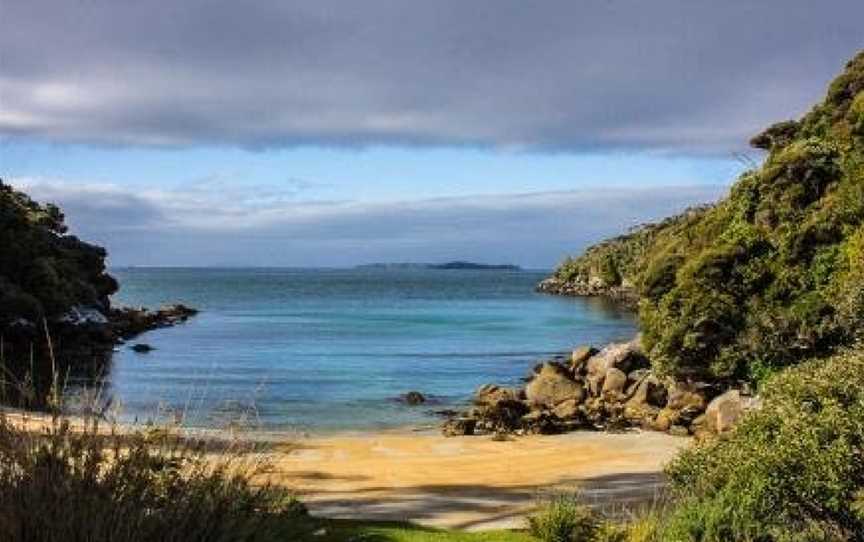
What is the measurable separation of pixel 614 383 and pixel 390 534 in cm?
2806

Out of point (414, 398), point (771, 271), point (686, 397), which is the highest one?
point (771, 271)

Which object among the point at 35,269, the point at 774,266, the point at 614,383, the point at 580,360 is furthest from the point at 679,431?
the point at 35,269

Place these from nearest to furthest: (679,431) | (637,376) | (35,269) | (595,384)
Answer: (679,431) < (637,376) < (595,384) < (35,269)

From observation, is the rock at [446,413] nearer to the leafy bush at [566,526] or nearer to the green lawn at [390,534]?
the green lawn at [390,534]

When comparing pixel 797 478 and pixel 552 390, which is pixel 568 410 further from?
pixel 797 478

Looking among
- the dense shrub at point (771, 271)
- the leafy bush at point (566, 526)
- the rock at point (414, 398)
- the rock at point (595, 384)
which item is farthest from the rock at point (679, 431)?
the leafy bush at point (566, 526)

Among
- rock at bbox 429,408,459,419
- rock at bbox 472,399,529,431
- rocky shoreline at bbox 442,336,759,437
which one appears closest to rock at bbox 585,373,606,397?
rocky shoreline at bbox 442,336,759,437

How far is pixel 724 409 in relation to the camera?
32.8 metres

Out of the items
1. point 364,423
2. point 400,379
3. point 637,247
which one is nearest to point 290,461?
point 364,423

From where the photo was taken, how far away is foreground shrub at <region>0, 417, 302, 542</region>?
713 centimetres

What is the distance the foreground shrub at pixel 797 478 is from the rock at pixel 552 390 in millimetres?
29315

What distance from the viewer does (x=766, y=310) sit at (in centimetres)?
3450

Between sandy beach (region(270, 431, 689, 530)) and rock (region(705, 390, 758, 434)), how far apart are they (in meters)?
1.20

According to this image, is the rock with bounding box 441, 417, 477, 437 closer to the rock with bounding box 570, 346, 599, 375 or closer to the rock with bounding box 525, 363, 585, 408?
the rock with bounding box 525, 363, 585, 408
